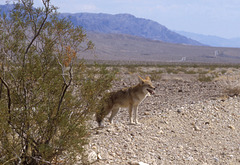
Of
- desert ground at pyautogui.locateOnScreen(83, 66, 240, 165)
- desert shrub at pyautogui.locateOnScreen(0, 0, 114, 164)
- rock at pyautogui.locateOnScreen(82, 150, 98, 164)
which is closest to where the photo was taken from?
desert shrub at pyautogui.locateOnScreen(0, 0, 114, 164)

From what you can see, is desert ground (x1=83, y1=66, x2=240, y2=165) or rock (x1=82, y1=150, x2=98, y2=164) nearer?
rock (x1=82, y1=150, x2=98, y2=164)

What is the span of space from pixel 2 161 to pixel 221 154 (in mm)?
4633

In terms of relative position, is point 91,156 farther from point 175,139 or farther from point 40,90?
point 175,139

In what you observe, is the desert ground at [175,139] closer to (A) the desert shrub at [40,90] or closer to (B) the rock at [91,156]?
(B) the rock at [91,156]

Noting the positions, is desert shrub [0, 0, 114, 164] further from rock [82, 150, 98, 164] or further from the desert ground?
the desert ground

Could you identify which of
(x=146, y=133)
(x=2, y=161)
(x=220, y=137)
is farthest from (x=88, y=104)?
(x=220, y=137)

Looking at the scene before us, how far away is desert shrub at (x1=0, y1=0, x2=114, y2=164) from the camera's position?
475cm

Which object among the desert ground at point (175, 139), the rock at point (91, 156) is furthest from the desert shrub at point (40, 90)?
the desert ground at point (175, 139)

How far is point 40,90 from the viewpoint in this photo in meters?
5.11

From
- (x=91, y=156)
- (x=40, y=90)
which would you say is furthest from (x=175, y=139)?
(x=40, y=90)

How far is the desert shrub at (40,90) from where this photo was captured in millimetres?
4746

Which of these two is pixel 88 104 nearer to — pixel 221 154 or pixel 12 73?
pixel 12 73

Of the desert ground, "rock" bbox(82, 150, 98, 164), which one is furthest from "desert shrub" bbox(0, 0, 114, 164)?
the desert ground

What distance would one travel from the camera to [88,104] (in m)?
5.59
